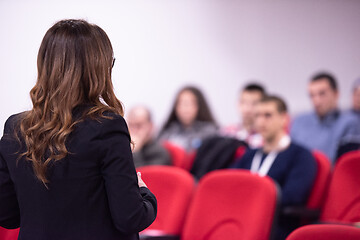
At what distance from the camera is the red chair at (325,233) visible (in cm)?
138

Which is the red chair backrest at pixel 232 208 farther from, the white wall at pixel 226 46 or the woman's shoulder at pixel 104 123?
the white wall at pixel 226 46

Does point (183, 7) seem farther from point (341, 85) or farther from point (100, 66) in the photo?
point (100, 66)

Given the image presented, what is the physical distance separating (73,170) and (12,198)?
228mm

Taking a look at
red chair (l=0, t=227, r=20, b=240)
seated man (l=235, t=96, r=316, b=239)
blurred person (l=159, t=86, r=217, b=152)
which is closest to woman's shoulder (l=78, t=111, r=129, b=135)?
red chair (l=0, t=227, r=20, b=240)

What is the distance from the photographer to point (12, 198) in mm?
1248

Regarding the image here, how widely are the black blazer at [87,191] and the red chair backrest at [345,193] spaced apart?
1.64 metres

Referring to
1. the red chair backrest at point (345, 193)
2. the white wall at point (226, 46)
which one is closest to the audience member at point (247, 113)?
the white wall at point (226, 46)

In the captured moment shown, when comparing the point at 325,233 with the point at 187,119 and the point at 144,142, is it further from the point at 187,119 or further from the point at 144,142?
the point at 187,119

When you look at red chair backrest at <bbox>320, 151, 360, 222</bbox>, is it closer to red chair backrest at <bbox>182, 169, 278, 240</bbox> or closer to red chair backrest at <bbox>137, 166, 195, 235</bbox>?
red chair backrest at <bbox>182, 169, 278, 240</bbox>

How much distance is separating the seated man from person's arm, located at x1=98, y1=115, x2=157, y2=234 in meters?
1.78

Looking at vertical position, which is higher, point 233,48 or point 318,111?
point 233,48

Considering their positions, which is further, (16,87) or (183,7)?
(183,7)

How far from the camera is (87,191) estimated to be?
1.16 m

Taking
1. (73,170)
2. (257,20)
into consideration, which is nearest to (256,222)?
(73,170)
